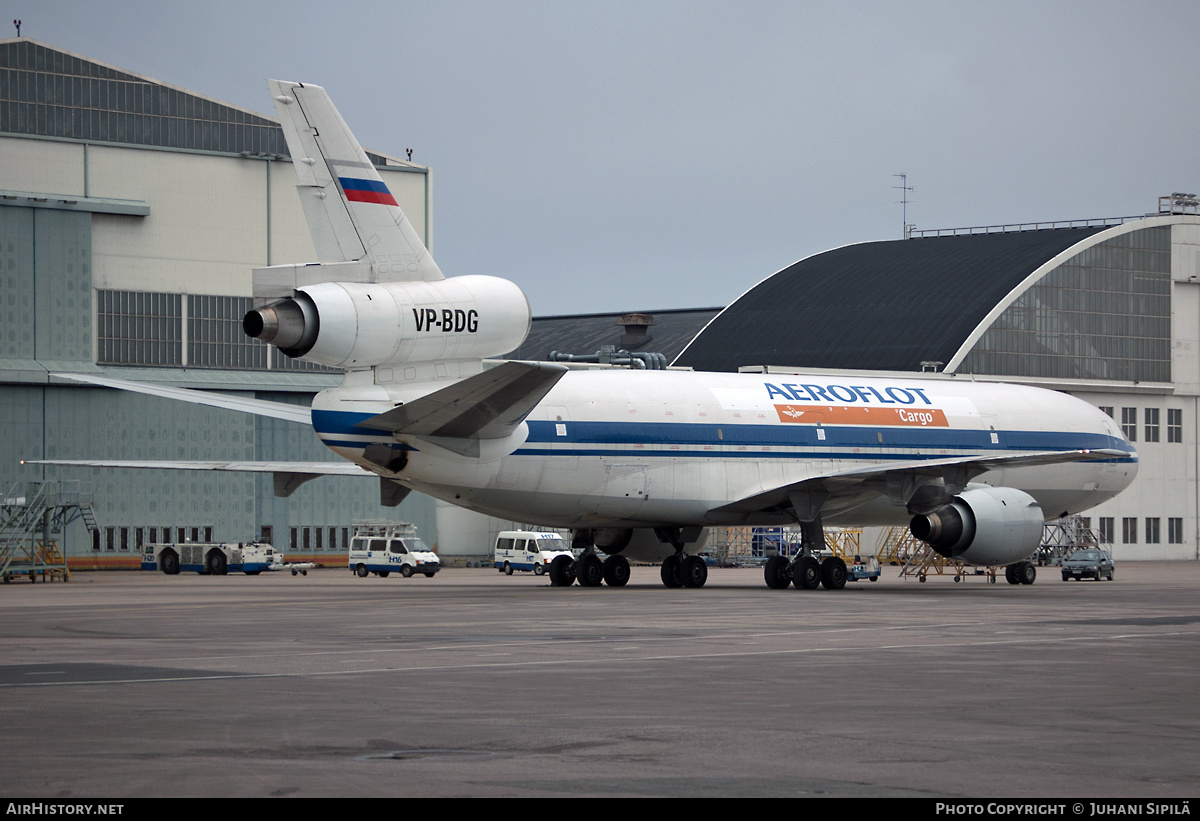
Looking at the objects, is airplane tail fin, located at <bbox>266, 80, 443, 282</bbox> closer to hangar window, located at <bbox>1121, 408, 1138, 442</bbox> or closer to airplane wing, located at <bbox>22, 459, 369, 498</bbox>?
airplane wing, located at <bbox>22, 459, 369, 498</bbox>

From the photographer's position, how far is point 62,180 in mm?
65938

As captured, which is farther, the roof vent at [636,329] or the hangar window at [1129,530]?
the roof vent at [636,329]

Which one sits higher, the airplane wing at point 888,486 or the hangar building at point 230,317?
the hangar building at point 230,317

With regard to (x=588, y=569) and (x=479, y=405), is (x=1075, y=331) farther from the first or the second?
(x=479, y=405)

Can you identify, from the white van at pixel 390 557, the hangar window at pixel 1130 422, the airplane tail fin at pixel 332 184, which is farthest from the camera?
the hangar window at pixel 1130 422

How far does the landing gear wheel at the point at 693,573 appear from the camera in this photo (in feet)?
128

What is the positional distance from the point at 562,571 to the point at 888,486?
8.89 metres

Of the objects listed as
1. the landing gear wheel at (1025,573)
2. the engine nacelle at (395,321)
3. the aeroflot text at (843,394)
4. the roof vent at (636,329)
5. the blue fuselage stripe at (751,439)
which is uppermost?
the roof vent at (636,329)

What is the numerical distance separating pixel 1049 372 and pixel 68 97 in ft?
160

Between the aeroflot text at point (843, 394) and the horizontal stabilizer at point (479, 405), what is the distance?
9995 mm

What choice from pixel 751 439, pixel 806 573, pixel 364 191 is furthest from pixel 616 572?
pixel 364 191

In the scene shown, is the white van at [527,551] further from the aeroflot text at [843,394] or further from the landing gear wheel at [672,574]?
the aeroflot text at [843,394]

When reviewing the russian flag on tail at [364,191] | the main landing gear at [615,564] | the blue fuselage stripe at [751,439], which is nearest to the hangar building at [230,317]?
the blue fuselage stripe at [751,439]

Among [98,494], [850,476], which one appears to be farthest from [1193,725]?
[98,494]
